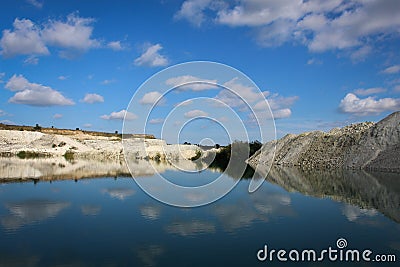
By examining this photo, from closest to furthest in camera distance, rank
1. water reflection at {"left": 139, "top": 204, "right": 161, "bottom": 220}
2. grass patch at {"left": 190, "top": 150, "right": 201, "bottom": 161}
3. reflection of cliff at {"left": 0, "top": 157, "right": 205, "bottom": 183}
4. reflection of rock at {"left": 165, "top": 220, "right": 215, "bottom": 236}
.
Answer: reflection of rock at {"left": 165, "top": 220, "right": 215, "bottom": 236}
water reflection at {"left": 139, "top": 204, "right": 161, "bottom": 220}
reflection of cliff at {"left": 0, "top": 157, "right": 205, "bottom": 183}
grass patch at {"left": 190, "top": 150, "right": 201, "bottom": 161}

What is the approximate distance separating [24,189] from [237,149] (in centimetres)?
4954

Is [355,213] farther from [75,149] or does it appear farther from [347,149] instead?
[75,149]

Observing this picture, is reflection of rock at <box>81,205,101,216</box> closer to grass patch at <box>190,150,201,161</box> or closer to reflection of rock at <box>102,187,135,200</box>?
reflection of rock at <box>102,187,135,200</box>

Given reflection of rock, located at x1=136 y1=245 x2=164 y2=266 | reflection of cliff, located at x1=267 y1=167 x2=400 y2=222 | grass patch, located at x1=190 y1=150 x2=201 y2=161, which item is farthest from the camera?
grass patch, located at x1=190 y1=150 x2=201 y2=161

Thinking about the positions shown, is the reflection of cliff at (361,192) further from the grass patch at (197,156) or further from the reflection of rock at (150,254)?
the grass patch at (197,156)

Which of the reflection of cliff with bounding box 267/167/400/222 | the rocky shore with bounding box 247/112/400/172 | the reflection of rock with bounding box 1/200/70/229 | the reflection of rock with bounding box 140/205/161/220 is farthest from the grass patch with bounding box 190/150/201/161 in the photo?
the reflection of rock with bounding box 140/205/161/220

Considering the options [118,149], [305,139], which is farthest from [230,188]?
[118,149]

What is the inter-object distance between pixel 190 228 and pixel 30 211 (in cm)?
753

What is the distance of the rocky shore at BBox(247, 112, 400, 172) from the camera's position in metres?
38.9

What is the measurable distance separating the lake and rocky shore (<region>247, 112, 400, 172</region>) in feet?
60.8

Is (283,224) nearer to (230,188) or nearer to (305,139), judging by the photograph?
(230,188)

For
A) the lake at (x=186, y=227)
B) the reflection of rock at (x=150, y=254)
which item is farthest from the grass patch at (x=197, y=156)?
the reflection of rock at (x=150, y=254)

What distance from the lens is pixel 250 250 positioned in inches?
409

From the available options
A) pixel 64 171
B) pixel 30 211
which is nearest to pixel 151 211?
pixel 30 211
